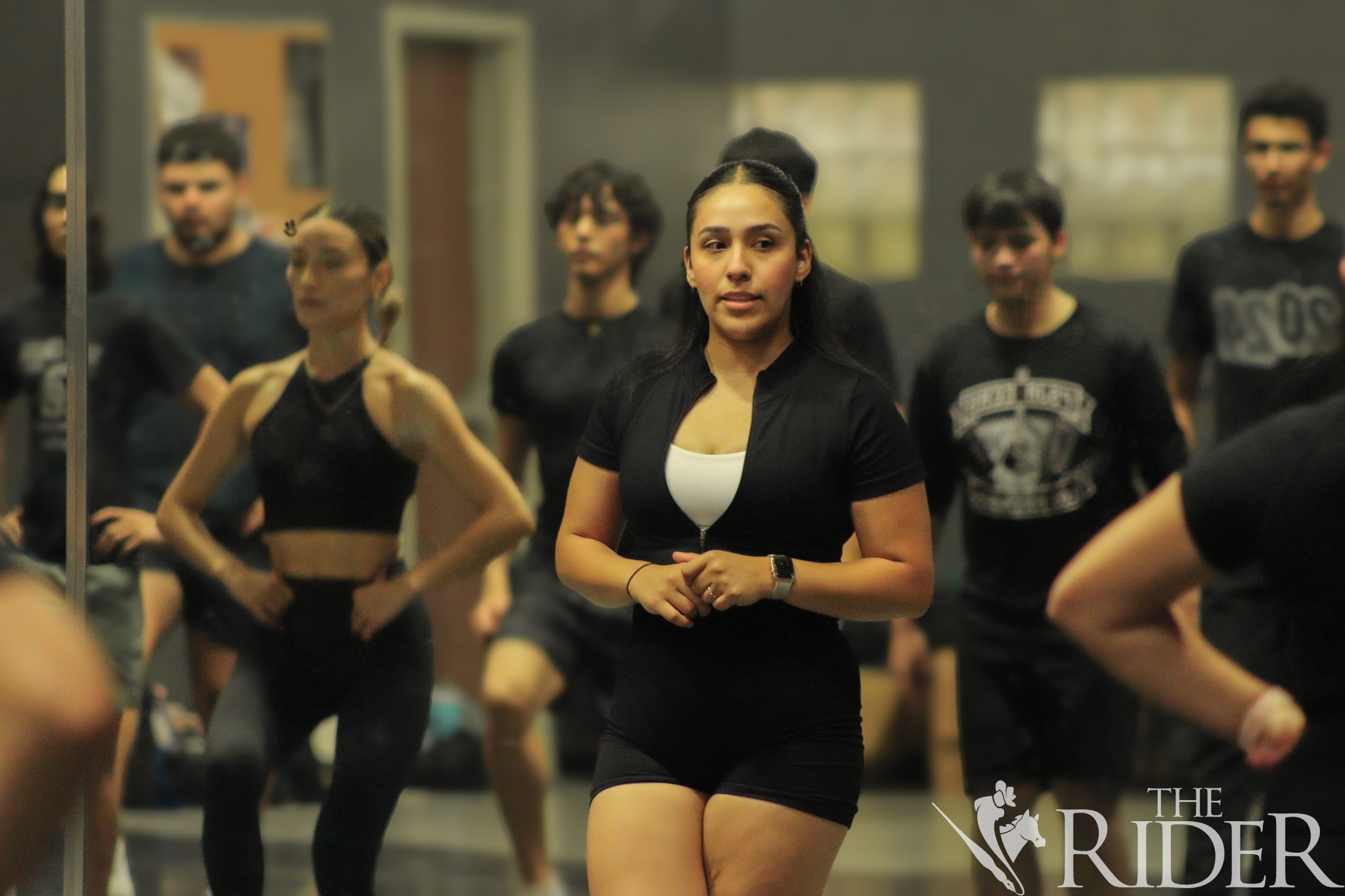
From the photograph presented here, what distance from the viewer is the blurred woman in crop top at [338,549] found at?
10.9ft

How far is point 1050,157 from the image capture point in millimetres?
4398

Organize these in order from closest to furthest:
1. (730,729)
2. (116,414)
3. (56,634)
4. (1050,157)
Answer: (56,634)
(730,729)
(116,414)
(1050,157)

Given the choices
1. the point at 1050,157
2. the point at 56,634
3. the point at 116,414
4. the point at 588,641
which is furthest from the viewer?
the point at 1050,157

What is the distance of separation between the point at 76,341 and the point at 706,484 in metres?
1.58

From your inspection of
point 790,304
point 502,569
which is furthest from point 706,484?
point 502,569

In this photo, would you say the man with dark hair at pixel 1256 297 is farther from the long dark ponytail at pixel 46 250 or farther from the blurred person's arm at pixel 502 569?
the long dark ponytail at pixel 46 250

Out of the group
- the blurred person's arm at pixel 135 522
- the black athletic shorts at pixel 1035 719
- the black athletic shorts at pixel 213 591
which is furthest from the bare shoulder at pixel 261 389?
the black athletic shorts at pixel 1035 719

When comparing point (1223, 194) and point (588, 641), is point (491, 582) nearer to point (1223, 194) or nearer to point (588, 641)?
point (588, 641)

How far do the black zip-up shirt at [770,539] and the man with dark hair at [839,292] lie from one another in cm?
44

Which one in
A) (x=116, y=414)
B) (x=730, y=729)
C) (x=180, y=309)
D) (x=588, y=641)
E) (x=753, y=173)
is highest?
(x=753, y=173)

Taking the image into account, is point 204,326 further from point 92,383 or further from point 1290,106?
point 1290,106

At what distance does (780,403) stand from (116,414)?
6.57 feet

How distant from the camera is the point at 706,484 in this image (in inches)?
97.4

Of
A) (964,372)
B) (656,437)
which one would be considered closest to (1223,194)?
(964,372)
